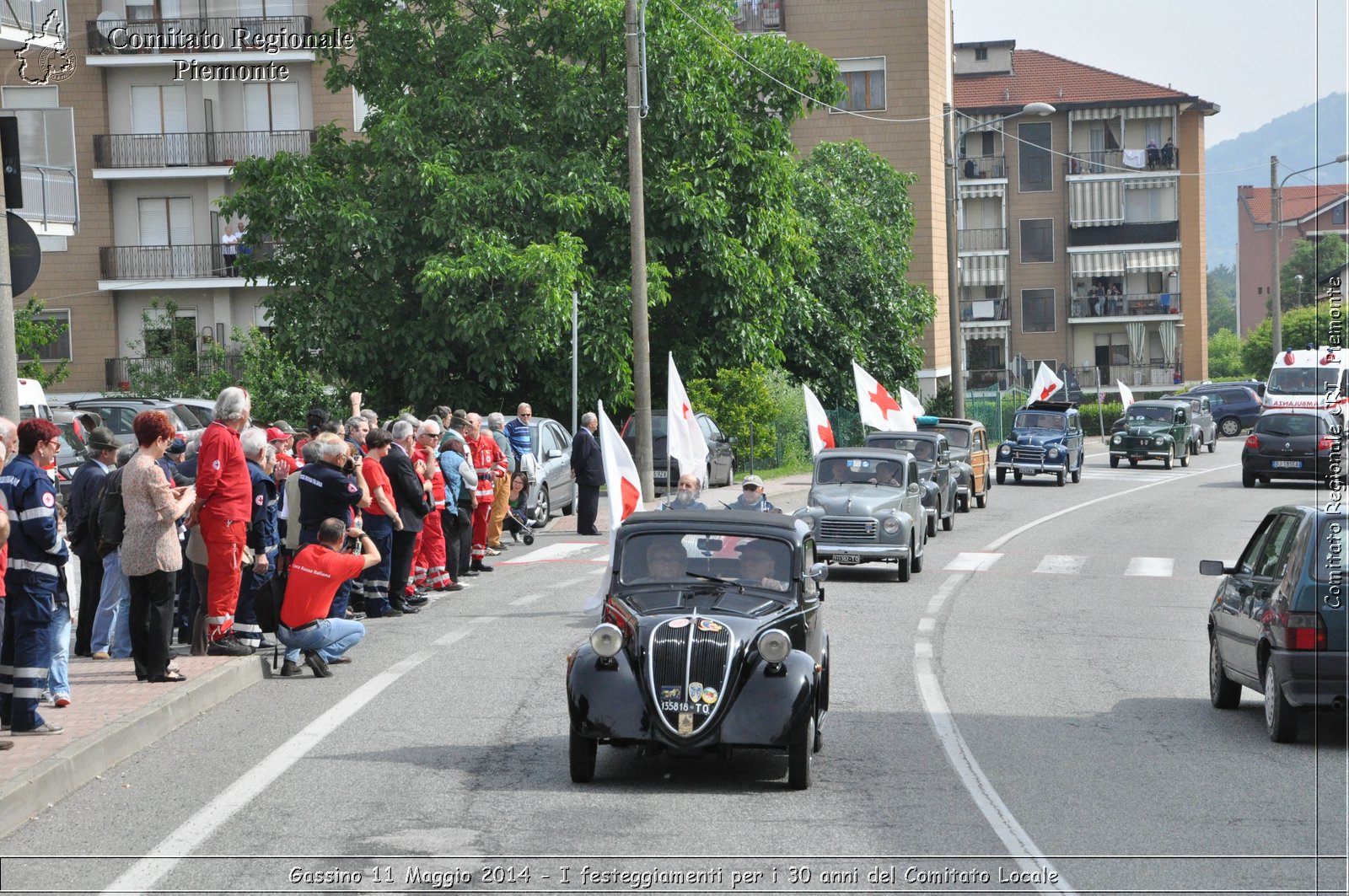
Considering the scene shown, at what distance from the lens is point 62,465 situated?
27.3 metres

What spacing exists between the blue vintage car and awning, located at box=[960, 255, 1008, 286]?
1489 inches

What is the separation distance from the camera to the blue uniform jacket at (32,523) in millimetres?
9641

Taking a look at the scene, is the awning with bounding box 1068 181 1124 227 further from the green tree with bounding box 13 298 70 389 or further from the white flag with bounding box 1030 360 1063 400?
the green tree with bounding box 13 298 70 389

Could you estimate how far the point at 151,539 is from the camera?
11156mm

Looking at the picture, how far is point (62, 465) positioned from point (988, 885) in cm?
2346

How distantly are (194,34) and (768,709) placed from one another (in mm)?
47505

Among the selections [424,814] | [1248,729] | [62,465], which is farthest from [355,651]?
[62,465]

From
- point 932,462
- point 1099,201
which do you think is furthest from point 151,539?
A: point 1099,201

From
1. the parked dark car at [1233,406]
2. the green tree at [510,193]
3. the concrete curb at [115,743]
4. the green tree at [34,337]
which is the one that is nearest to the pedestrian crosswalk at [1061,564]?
the green tree at [510,193]

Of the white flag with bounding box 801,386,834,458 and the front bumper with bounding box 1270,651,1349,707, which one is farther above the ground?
the white flag with bounding box 801,386,834,458

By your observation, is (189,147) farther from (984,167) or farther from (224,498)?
(224,498)

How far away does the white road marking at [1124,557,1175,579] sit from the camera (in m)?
22.4

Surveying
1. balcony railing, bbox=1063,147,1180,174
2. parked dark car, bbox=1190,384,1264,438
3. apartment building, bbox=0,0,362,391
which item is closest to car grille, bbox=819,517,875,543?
apartment building, bbox=0,0,362,391

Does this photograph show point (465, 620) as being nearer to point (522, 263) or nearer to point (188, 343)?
point (522, 263)
